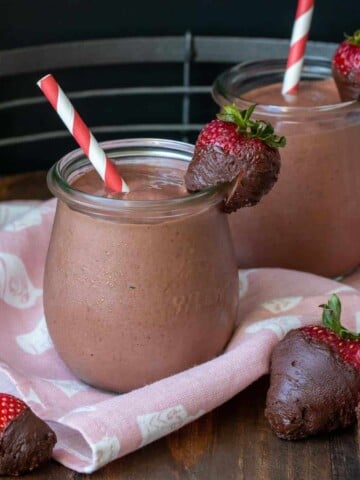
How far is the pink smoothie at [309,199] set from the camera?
99cm

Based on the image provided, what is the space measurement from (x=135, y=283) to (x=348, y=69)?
36 centimetres

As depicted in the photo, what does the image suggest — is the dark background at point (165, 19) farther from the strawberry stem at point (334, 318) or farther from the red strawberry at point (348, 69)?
the strawberry stem at point (334, 318)

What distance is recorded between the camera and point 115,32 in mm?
1404

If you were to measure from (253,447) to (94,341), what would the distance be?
170mm

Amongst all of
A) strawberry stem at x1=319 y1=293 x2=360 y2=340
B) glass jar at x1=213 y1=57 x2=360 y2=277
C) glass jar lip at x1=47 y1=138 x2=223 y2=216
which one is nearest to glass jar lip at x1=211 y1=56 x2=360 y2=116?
glass jar at x1=213 y1=57 x2=360 y2=277

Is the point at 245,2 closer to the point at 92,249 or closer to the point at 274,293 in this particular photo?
the point at 274,293

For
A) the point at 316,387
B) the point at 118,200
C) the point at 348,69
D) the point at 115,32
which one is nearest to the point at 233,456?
the point at 316,387

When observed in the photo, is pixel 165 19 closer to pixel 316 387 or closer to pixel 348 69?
pixel 348 69

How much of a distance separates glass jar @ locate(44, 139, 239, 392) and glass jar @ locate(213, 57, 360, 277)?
140 millimetres

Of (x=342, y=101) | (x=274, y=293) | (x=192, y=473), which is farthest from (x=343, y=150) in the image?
(x=192, y=473)

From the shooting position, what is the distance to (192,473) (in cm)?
78

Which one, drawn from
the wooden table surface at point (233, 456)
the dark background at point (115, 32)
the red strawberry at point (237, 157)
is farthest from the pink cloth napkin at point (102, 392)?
the dark background at point (115, 32)

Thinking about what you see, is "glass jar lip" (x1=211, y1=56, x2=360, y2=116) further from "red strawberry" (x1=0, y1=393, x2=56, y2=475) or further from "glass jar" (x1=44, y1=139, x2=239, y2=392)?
"red strawberry" (x1=0, y1=393, x2=56, y2=475)

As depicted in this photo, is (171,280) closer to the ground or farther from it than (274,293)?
farther from it
